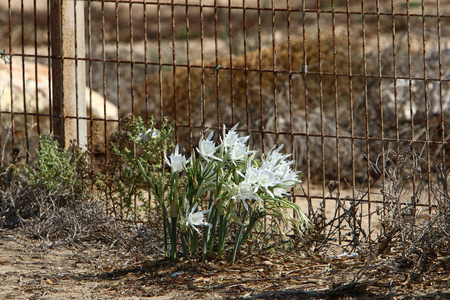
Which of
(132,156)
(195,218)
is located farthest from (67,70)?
(195,218)

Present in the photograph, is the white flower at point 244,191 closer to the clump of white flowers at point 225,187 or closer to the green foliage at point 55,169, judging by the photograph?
the clump of white flowers at point 225,187

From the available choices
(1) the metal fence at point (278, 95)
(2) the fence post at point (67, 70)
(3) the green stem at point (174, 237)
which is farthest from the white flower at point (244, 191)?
(2) the fence post at point (67, 70)

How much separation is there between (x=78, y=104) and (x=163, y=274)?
200 centimetres

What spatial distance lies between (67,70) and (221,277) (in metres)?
2.46

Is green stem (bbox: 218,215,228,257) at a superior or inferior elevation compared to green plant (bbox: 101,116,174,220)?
inferior

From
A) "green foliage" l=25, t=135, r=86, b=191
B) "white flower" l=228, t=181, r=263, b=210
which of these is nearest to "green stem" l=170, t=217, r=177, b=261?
"white flower" l=228, t=181, r=263, b=210

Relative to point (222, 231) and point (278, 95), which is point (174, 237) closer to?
point (222, 231)

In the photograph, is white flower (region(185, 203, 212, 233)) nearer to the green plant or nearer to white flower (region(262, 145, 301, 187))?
white flower (region(262, 145, 301, 187))

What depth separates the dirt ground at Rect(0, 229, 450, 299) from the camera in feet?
12.1

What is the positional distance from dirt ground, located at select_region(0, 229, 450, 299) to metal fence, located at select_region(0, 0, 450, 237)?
1.78 feet

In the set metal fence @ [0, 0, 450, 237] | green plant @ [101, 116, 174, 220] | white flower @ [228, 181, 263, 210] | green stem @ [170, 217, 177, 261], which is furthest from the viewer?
green plant @ [101, 116, 174, 220]

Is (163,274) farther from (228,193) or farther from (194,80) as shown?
(194,80)

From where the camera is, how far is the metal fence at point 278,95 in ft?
16.4

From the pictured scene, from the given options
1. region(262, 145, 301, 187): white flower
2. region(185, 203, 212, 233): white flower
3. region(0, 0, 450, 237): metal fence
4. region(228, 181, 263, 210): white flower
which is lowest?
region(185, 203, 212, 233): white flower
